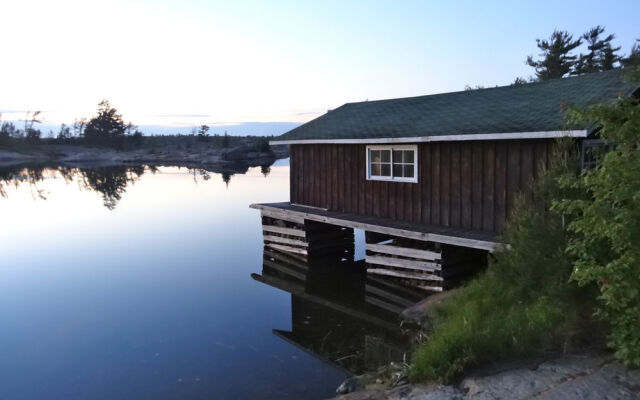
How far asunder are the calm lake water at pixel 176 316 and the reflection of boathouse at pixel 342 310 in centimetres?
3

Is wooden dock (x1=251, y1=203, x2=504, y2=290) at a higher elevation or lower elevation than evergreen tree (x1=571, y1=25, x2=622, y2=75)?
lower

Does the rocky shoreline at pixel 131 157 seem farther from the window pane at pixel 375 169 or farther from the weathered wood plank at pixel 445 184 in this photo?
the weathered wood plank at pixel 445 184

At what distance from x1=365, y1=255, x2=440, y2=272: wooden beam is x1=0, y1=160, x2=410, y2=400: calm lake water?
1.71 feet

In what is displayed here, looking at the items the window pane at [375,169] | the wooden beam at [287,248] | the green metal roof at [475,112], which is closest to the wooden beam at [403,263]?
the window pane at [375,169]

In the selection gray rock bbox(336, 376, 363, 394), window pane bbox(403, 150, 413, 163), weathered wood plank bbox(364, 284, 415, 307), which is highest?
window pane bbox(403, 150, 413, 163)

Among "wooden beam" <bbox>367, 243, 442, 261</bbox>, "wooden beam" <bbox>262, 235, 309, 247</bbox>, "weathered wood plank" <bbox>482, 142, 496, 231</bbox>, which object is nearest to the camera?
"weathered wood plank" <bbox>482, 142, 496, 231</bbox>

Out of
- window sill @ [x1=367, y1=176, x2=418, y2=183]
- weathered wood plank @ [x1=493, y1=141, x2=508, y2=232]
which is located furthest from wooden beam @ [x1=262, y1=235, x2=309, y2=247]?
weathered wood plank @ [x1=493, y1=141, x2=508, y2=232]

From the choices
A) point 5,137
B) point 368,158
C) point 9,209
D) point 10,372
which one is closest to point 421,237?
point 368,158

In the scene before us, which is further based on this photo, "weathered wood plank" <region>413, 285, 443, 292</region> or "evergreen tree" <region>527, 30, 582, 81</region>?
"evergreen tree" <region>527, 30, 582, 81</region>

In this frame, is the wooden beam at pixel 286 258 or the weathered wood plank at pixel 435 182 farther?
the wooden beam at pixel 286 258

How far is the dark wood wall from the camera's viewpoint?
31.8 feet

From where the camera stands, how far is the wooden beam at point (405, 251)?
10.4 m

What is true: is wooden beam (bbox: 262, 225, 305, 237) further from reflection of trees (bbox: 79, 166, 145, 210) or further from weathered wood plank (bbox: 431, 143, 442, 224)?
reflection of trees (bbox: 79, 166, 145, 210)

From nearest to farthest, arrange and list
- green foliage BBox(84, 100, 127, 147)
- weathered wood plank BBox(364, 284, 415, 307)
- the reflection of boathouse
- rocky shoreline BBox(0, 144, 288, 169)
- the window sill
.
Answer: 1. the reflection of boathouse
2. weathered wood plank BBox(364, 284, 415, 307)
3. the window sill
4. rocky shoreline BBox(0, 144, 288, 169)
5. green foliage BBox(84, 100, 127, 147)
